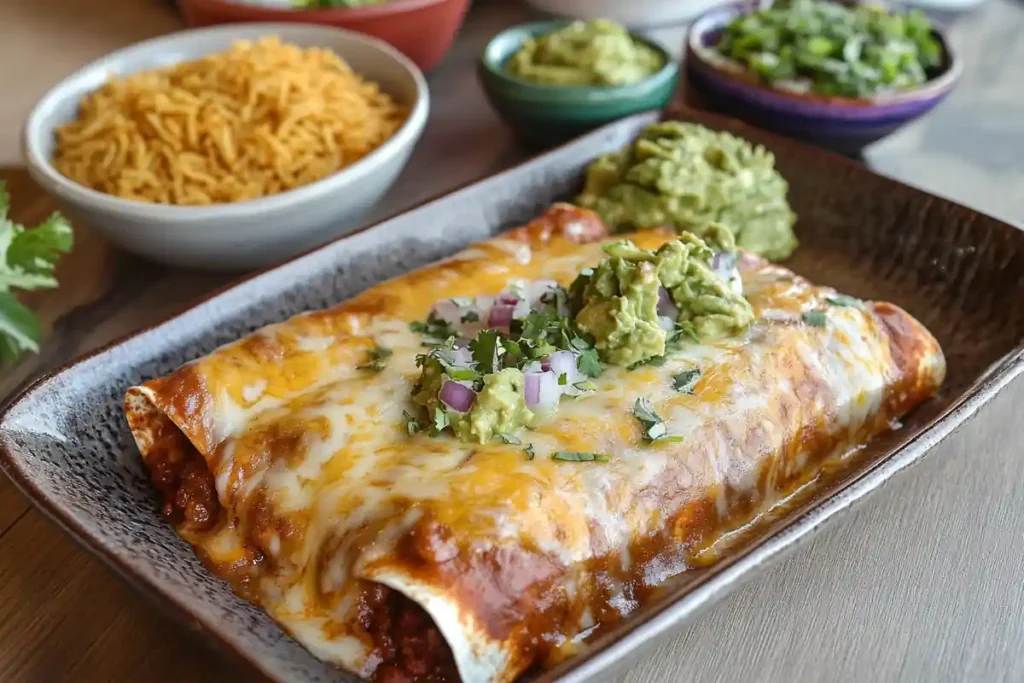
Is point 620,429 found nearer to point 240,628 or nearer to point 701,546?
point 701,546

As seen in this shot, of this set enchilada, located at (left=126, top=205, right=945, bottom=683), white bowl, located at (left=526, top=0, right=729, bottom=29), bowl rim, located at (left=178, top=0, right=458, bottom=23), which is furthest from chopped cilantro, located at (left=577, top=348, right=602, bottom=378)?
white bowl, located at (left=526, top=0, right=729, bottom=29)

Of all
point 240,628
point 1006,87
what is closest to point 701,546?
point 240,628

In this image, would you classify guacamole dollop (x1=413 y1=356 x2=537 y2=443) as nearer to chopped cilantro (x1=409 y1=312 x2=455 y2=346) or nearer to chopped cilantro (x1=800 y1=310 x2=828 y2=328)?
chopped cilantro (x1=409 y1=312 x2=455 y2=346)

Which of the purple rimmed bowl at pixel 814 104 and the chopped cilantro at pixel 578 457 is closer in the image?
the chopped cilantro at pixel 578 457

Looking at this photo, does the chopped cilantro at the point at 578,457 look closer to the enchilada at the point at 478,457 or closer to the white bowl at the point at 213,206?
the enchilada at the point at 478,457

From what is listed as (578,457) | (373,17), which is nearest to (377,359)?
(578,457)

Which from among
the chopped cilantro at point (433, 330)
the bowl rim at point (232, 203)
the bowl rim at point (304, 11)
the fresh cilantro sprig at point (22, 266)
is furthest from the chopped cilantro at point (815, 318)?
the bowl rim at point (304, 11)

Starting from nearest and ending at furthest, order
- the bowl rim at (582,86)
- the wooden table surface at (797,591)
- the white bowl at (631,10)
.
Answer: the wooden table surface at (797,591)
the bowl rim at (582,86)
the white bowl at (631,10)
